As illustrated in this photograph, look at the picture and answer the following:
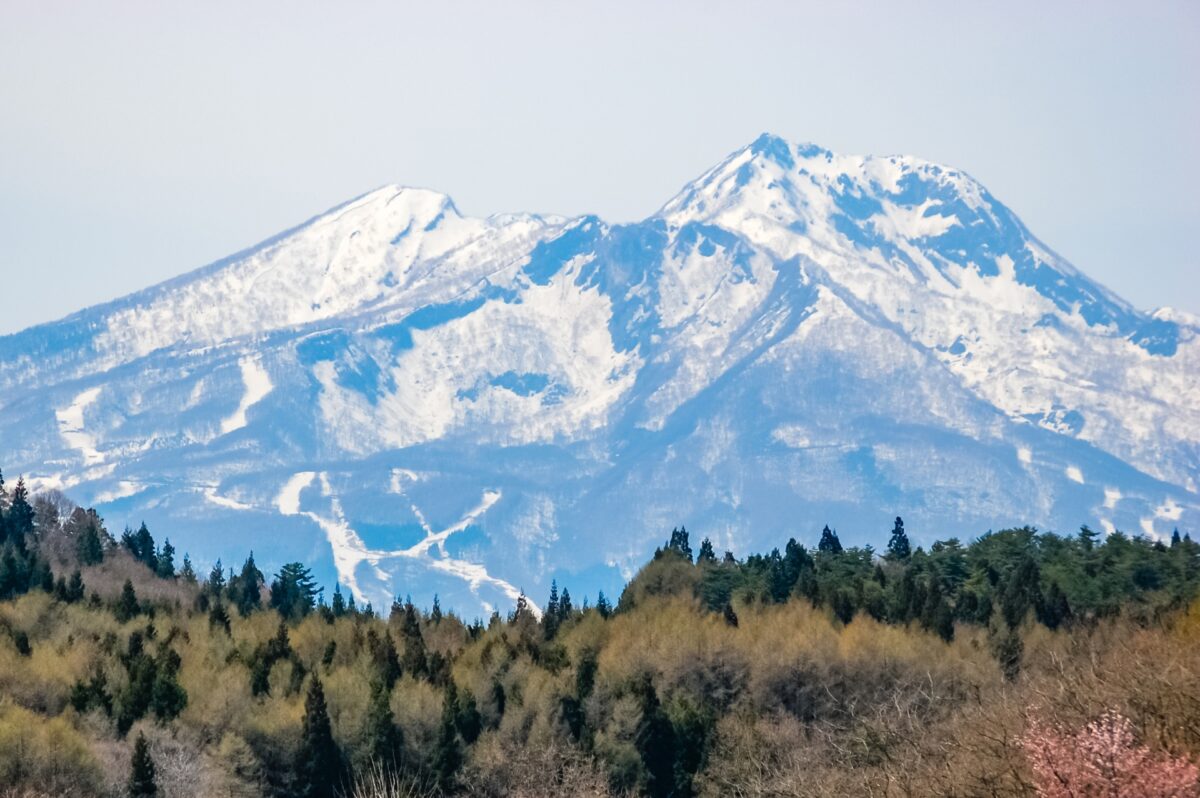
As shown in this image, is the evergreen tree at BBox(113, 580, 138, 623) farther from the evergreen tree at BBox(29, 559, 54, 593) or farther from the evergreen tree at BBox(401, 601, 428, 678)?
the evergreen tree at BBox(401, 601, 428, 678)

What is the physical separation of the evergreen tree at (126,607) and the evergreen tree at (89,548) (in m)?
28.2

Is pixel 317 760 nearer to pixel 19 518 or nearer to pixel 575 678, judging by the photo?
pixel 575 678

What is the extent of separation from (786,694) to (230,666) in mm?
26570

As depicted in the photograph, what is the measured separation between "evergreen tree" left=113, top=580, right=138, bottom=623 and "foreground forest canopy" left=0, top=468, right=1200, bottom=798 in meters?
0.13

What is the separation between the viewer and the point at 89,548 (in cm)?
13212

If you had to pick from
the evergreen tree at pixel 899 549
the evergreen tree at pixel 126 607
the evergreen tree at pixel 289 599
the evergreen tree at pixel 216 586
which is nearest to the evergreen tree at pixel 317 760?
the evergreen tree at pixel 126 607

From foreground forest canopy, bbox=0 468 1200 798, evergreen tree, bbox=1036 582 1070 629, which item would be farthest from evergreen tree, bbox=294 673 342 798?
evergreen tree, bbox=1036 582 1070 629

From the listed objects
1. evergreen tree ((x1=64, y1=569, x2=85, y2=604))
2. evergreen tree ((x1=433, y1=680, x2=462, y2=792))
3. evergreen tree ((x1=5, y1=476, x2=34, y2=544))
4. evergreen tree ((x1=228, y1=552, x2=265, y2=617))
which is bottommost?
evergreen tree ((x1=433, y1=680, x2=462, y2=792))

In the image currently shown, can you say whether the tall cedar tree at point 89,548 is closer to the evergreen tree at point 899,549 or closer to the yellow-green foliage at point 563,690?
the yellow-green foliage at point 563,690

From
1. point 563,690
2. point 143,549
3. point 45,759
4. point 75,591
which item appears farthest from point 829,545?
point 45,759

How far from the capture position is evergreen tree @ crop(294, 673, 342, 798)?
82.1 m

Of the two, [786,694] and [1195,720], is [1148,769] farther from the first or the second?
[786,694]

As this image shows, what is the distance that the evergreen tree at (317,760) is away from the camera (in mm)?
82062

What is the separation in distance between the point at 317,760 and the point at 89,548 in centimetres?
5432
